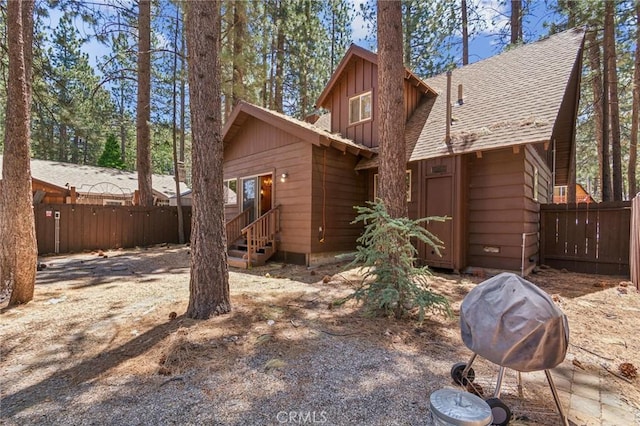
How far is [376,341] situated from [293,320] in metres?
1.01

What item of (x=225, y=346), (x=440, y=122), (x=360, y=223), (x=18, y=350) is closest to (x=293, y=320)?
(x=225, y=346)

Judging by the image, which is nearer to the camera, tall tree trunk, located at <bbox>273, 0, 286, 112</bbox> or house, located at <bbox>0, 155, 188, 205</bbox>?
tall tree trunk, located at <bbox>273, 0, 286, 112</bbox>

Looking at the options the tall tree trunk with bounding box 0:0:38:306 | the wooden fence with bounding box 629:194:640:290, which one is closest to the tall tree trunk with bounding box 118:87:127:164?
the tall tree trunk with bounding box 0:0:38:306

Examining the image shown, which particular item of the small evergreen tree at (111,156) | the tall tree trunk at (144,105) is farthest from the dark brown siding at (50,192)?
the small evergreen tree at (111,156)

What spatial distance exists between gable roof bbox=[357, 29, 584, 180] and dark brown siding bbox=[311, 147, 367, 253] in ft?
1.69

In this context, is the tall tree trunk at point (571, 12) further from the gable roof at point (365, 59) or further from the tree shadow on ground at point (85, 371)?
the tree shadow on ground at point (85, 371)

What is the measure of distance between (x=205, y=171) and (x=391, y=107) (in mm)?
2767

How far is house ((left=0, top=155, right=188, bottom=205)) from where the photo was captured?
14578mm

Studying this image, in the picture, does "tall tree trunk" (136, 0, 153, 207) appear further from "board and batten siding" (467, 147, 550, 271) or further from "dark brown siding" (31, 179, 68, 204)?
"board and batten siding" (467, 147, 550, 271)

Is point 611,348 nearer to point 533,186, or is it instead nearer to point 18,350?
point 533,186

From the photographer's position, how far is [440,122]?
774cm

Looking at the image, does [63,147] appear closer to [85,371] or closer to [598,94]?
[85,371]

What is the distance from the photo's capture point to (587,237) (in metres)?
6.86

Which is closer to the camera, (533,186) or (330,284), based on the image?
(330,284)
